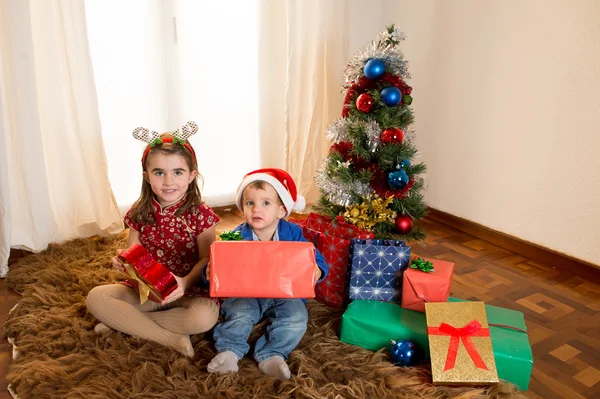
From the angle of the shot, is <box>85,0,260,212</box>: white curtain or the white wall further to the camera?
<box>85,0,260,212</box>: white curtain

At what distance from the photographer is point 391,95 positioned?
1.92 meters

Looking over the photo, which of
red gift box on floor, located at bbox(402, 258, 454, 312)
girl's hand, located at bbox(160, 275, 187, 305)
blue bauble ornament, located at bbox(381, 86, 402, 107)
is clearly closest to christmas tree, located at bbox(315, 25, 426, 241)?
blue bauble ornament, located at bbox(381, 86, 402, 107)

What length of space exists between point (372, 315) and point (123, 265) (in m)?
0.79

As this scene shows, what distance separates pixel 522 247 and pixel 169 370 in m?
1.84

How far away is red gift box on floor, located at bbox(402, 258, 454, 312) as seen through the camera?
158cm

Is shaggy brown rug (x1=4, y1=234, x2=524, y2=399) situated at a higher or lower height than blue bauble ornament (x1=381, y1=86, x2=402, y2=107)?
lower

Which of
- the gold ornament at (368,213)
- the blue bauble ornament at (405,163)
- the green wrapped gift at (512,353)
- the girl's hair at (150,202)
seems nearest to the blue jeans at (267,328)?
the girl's hair at (150,202)

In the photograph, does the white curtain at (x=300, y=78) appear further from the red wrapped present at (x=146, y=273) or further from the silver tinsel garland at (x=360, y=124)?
the red wrapped present at (x=146, y=273)

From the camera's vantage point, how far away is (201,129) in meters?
2.83

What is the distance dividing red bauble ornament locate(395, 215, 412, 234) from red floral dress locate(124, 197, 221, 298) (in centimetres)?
80

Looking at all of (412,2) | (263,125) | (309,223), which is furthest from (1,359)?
(412,2)

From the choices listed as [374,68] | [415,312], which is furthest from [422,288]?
[374,68]

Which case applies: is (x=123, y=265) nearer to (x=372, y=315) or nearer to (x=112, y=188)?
(x=372, y=315)

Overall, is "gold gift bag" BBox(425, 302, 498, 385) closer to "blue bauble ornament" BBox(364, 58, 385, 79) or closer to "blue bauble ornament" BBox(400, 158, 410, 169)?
"blue bauble ornament" BBox(400, 158, 410, 169)
